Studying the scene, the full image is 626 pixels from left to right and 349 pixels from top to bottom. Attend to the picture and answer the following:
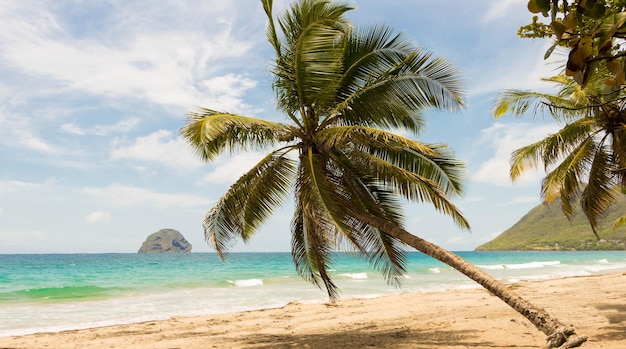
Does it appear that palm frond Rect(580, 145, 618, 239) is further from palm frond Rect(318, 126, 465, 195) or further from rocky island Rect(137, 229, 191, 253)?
rocky island Rect(137, 229, 191, 253)

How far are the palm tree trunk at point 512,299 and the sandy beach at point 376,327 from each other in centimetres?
46

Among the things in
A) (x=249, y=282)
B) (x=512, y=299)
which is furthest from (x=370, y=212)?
(x=249, y=282)

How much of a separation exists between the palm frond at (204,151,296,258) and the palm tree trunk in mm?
2302

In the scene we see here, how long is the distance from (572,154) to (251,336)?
8.83 m

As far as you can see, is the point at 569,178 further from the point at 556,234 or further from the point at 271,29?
the point at 556,234

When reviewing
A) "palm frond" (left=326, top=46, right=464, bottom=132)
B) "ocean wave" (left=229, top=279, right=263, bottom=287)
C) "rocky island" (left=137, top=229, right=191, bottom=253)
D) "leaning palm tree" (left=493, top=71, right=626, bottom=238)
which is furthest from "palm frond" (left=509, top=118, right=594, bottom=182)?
"rocky island" (left=137, top=229, right=191, bottom=253)

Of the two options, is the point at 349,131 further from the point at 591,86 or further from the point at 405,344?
the point at 591,86

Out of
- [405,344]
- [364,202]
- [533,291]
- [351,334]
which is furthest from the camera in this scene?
[533,291]

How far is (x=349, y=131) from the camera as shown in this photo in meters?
7.67

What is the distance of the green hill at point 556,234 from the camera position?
88.5 meters

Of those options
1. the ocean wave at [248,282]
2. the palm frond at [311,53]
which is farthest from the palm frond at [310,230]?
the ocean wave at [248,282]

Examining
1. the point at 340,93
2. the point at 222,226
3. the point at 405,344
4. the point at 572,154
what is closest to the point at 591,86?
the point at 572,154

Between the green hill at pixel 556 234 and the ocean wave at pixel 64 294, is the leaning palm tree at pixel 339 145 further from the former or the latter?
the green hill at pixel 556 234

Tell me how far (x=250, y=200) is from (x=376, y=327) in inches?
161
